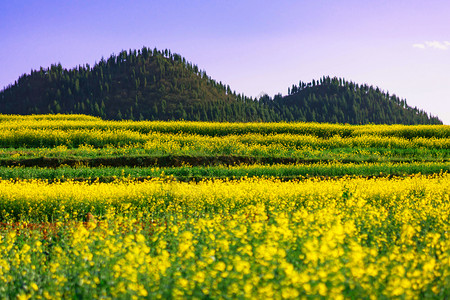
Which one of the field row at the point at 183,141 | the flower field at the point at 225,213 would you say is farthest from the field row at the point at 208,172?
the field row at the point at 183,141

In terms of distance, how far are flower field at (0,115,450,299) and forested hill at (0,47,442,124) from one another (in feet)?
209

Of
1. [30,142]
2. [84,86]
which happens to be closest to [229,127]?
[30,142]

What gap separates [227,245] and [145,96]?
368ft

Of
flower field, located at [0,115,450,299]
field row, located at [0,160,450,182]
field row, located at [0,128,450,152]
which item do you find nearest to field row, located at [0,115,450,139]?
flower field, located at [0,115,450,299]

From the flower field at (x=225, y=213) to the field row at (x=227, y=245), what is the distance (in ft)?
0.13

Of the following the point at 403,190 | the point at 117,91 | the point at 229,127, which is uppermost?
the point at 117,91

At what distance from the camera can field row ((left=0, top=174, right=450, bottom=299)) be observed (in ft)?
15.0

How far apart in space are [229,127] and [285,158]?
42.1 feet

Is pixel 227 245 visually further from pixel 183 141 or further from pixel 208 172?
pixel 183 141

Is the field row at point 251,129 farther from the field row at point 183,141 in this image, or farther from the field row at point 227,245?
the field row at point 227,245

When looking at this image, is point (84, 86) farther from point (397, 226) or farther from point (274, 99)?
point (397, 226)

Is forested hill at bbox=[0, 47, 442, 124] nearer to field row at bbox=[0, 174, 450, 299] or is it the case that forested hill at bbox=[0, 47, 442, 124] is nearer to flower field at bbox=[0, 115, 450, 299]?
flower field at bbox=[0, 115, 450, 299]

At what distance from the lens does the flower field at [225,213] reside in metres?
4.77

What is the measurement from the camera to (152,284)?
4.75 metres
